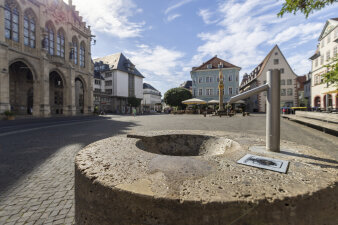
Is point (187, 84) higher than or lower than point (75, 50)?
higher

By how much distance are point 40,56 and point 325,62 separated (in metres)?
37.0

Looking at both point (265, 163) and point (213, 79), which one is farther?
point (213, 79)

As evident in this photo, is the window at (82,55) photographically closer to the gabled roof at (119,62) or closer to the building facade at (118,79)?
the building facade at (118,79)

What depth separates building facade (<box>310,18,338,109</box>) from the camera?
20312mm

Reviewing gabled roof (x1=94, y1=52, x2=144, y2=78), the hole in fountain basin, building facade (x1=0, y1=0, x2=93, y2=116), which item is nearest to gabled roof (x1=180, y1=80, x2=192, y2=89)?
gabled roof (x1=94, y1=52, x2=144, y2=78)

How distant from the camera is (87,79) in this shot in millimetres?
26984

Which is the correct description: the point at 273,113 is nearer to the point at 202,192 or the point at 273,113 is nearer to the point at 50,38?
the point at 202,192

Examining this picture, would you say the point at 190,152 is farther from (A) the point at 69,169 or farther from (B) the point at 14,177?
(B) the point at 14,177

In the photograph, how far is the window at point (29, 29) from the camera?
17438 mm

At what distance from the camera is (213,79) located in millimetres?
37906

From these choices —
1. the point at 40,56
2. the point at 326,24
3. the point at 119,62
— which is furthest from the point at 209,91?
the point at 40,56

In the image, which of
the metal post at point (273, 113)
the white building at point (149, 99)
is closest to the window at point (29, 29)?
the metal post at point (273, 113)

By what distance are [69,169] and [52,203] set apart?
1152 mm

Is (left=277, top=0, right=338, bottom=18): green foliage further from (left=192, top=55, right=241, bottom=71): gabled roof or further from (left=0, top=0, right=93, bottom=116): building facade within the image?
(left=192, top=55, right=241, bottom=71): gabled roof
